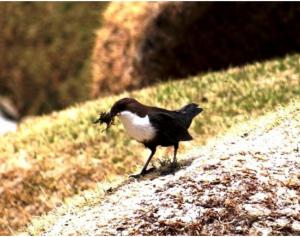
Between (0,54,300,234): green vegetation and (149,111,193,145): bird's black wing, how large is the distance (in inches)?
182

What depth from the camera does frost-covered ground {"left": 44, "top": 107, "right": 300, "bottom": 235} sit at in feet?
30.1

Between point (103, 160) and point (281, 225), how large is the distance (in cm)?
863

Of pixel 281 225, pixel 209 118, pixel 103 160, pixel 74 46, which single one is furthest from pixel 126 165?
pixel 74 46

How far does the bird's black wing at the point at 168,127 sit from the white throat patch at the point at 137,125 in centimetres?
9

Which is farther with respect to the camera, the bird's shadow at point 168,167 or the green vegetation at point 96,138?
the green vegetation at point 96,138

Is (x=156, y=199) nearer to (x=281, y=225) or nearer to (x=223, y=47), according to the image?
(x=281, y=225)

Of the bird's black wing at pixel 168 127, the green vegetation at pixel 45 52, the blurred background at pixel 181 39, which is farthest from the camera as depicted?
the green vegetation at pixel 45 52

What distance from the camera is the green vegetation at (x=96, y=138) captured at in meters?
16.9

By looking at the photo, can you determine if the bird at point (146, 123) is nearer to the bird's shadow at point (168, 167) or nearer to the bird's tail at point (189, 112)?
the bird's shadow at point (168, 167)

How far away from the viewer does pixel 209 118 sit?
18.1 m

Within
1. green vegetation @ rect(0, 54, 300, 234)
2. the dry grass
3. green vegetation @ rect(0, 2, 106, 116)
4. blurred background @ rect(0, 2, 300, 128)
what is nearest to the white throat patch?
the dry grass

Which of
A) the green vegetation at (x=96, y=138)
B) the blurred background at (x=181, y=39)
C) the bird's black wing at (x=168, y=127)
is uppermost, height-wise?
the blurred background at (x=181, y=39)

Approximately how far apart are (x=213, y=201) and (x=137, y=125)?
1.48m

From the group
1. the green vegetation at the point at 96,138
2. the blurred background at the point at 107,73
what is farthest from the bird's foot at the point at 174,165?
the blurred background at the point at 107,73
